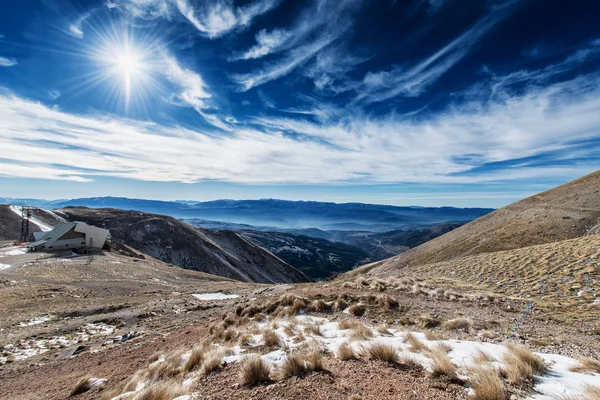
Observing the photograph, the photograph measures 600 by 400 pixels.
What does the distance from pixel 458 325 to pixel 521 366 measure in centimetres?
448

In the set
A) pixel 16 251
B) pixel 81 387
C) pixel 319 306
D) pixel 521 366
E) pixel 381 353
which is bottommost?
pixel 16 251

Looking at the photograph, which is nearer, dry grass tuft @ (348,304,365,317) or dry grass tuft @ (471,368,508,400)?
dry grass tuft @ (471,368,508,400)

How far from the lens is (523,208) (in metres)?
46.7

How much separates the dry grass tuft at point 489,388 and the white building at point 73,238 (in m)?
63.4

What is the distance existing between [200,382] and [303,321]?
5.14 meters

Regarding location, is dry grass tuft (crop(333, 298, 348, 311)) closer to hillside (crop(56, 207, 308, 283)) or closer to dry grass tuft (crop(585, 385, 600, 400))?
dry grass tuft (crop(585, 385, 600, 400))

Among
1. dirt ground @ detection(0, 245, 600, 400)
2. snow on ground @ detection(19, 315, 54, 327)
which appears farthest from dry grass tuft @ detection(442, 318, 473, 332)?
snow on ground @ detection(19, 315, 54, 327)

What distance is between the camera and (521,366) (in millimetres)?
4582

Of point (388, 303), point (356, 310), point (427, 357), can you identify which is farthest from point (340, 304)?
point (427, 357)

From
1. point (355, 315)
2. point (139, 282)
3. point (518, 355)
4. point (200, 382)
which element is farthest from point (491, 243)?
point (139, 282)

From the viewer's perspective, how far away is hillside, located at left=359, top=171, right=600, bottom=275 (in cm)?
3272

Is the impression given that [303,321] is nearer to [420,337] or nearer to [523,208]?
[420,337]

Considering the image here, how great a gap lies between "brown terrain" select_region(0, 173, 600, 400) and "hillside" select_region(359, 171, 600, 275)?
13.1 metres

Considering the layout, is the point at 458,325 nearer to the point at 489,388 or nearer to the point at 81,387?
the point at 489,388
